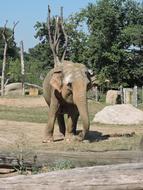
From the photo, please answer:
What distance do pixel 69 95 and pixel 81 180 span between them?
10.0 metres

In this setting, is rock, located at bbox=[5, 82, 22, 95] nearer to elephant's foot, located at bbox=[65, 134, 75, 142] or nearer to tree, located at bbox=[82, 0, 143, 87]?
tree, located at bbox=[82, 0, 143, 87]

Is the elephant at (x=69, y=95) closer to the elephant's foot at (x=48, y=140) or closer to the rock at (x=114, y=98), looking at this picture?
the elephant's foot at (x=48, y=140)

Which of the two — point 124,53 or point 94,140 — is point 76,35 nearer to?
point 124,53

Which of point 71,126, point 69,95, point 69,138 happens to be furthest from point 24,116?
point 69,95

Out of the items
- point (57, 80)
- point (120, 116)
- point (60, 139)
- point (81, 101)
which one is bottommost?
point (60, 139)

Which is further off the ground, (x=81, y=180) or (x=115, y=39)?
(x=115, y=39)

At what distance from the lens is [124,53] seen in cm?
5088

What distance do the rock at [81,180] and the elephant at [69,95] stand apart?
9.29m

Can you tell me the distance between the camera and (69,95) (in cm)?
1496

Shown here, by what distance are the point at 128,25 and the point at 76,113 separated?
38.0 metres

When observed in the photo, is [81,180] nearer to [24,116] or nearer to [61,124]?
[61,124]

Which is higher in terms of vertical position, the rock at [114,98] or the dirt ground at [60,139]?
the rock at [114,98]

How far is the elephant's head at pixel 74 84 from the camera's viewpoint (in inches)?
575

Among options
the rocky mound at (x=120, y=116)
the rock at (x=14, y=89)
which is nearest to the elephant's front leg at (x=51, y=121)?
the rocky mound at (x=120, y=116)
